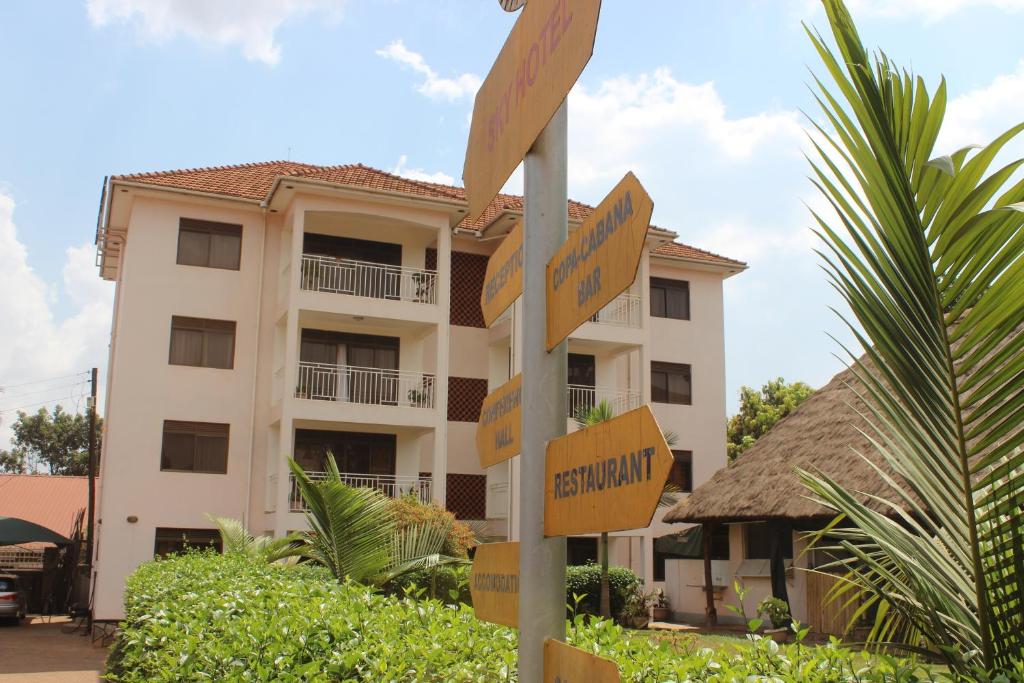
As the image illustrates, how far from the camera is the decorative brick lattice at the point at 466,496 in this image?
24.0 m

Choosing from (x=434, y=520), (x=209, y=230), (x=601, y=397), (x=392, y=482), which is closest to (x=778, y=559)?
(x=601, y=397)

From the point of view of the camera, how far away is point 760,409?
1607 inches

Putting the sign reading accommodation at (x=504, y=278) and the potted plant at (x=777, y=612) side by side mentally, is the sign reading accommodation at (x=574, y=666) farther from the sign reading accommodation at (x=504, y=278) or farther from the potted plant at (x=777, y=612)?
the potted plant at (x=777, y=612)

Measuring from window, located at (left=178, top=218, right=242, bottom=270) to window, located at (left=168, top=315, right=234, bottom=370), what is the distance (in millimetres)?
1424

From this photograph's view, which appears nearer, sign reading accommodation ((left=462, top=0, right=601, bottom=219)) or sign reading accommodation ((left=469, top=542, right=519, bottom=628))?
sign reading accommodation ((left=462, top=0, right=601, bottom=219))

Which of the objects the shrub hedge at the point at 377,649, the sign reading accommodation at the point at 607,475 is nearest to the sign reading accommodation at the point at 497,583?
the sign reading accommodation at the point at 607,475

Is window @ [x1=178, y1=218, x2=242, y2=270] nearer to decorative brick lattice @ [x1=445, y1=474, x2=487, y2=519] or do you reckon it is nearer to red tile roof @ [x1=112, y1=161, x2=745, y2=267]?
red tile roof @ [x1=112, y1=161, x2=745, y2=267]

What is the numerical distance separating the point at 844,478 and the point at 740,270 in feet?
38.3

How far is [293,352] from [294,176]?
158 inches

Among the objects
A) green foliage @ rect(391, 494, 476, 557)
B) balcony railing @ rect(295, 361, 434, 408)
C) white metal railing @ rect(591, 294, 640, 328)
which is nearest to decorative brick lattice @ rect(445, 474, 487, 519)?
balcony railing @ rect(295, 361, 434, 408)

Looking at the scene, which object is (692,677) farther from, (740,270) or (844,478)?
(740,270)

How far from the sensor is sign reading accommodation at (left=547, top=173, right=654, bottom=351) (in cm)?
202

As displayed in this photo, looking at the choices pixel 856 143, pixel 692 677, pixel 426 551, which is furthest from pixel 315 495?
pixel 856 143

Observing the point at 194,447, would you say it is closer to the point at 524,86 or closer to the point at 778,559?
the point at 778,559
